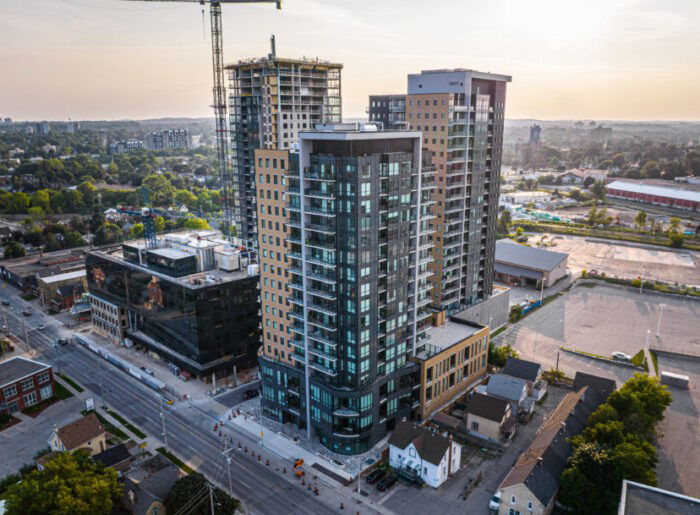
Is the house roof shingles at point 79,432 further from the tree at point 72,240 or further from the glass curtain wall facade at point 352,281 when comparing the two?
the tree at point 72,240

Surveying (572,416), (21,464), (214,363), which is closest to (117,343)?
(214,363)

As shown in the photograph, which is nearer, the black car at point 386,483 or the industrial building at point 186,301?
the black car at point 386,483

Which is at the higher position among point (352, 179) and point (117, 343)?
point (352, 179)

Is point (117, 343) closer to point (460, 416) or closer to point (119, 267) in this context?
point (119, 267)

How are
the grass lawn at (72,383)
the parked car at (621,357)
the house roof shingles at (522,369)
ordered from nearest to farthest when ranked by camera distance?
the house roof shingles at (522,369)
the grass lawn at (72,383)
the parked car at (621,357)

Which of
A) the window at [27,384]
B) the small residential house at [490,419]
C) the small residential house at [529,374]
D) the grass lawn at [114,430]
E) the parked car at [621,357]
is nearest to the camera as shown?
the small residential house at [490,419]

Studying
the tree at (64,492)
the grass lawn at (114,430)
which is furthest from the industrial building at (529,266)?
the tree at (64,492)
